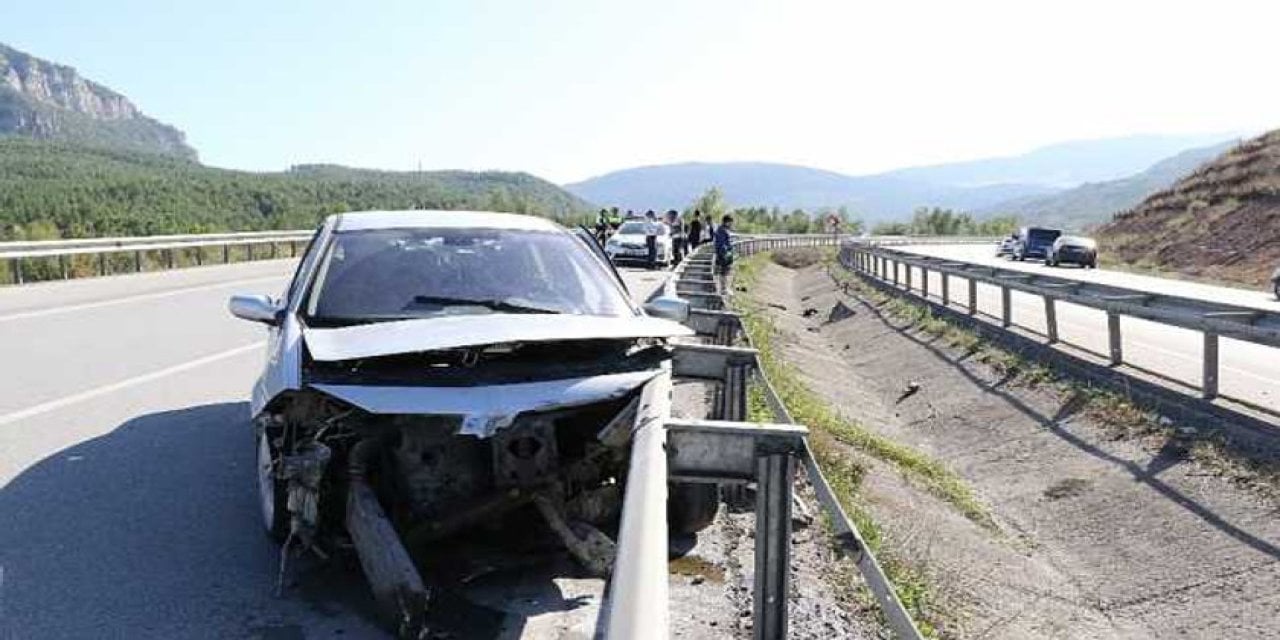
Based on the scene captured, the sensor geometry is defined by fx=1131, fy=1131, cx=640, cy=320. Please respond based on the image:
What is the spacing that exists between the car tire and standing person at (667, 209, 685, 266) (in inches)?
1158

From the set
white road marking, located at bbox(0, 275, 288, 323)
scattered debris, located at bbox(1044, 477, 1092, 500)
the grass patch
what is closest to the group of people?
the grass patch

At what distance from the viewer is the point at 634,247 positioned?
32.4m

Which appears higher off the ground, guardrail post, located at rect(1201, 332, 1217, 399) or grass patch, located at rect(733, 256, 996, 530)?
guardrail post, located at rect(1201, 332, 1217, 399)

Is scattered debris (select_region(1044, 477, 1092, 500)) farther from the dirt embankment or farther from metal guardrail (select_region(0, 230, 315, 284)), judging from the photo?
metal guardrail (select_region(0, 230, 315, 284))

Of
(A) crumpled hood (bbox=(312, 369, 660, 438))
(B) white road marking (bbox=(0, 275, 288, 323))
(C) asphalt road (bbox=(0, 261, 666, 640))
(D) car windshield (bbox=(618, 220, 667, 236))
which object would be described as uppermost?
(D) car windshield (bbox=(618, 220, 667, 236))

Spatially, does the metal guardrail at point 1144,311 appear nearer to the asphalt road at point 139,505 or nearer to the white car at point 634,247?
the asphalt road at point 139,505

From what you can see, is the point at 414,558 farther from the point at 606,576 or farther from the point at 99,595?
the point at 99,595

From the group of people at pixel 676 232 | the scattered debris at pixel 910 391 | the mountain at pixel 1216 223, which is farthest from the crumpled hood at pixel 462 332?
the mountain at pixel 1216 223

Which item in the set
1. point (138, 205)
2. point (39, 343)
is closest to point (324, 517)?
point (39, 343)

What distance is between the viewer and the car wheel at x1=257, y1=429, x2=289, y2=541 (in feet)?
17.3

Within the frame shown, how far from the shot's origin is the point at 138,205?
5089 inches

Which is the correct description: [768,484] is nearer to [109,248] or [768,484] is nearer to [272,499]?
[272,499]

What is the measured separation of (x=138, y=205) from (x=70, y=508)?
135 metres

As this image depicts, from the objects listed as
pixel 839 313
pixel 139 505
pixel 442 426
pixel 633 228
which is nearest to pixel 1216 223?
pixel 633 228
